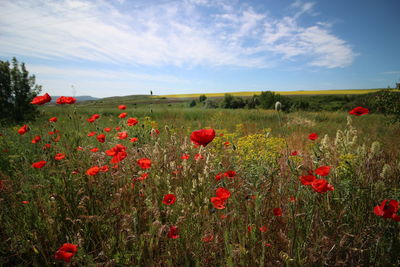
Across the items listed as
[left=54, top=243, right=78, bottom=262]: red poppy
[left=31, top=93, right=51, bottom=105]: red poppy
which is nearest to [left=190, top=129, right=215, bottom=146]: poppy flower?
[left=54, top=243, right=78, bottom=262]: red poppy

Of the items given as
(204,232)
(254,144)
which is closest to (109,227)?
(204,232)

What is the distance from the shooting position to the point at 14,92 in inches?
371

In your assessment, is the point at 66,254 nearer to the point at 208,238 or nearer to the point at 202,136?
the point at 208,238

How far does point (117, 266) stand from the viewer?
143cm

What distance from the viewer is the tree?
9109mm

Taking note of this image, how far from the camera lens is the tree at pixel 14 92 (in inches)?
359

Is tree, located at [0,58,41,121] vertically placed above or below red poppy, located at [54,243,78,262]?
above

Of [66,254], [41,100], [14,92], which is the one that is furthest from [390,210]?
[14,92]

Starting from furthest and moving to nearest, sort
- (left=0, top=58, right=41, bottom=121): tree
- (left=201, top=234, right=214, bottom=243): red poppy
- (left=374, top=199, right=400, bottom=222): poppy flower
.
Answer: (left=0, top=58, right=41, bottom=121): tree, (left=201, top=234, right=214, bottom=243): red poppy, (left=374, top=199, right=400, bottom=222): poppy flower

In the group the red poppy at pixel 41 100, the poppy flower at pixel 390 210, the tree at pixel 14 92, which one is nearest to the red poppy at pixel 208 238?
the poppy flower at pixel 390 210

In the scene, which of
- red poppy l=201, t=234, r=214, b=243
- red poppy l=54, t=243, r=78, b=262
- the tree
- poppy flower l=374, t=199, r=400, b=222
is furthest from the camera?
the tree

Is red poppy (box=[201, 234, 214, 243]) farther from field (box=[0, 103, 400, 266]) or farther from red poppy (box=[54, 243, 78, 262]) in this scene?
red poppy (box=[54, 243, 78, 262])

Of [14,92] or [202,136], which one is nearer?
[202,136]

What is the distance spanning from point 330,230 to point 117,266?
163cm
